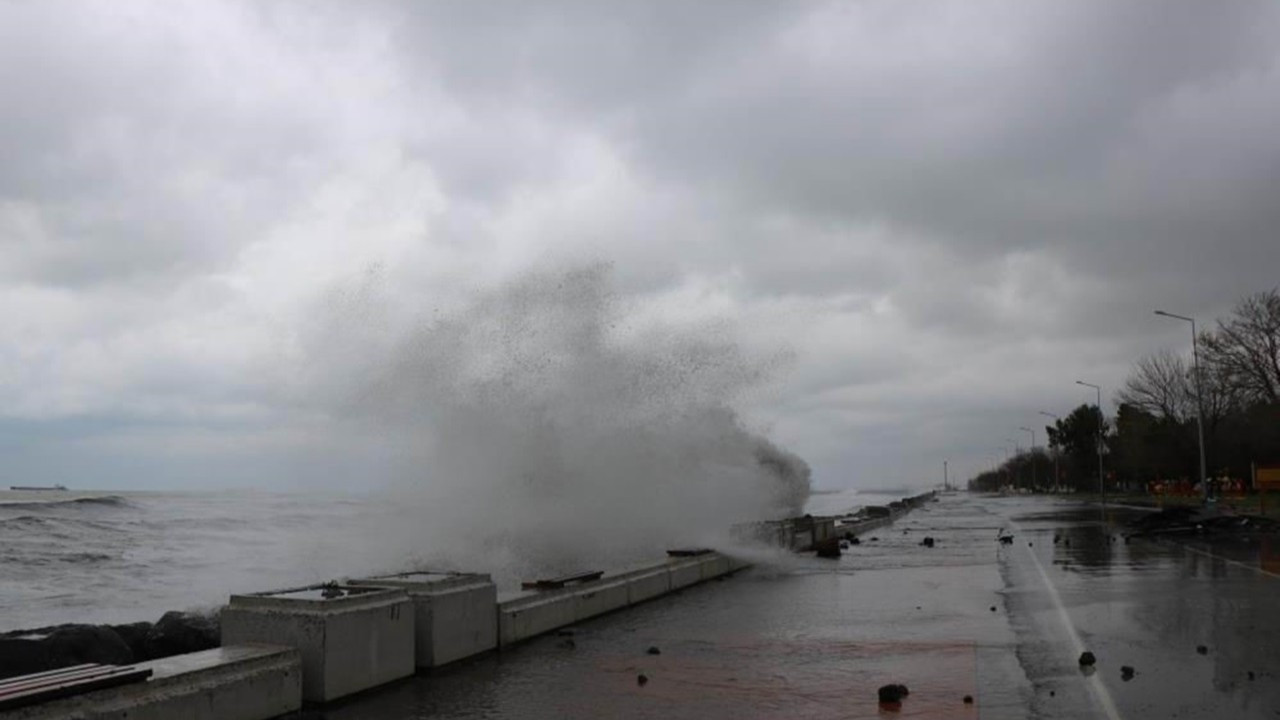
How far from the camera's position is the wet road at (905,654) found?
7.56 m

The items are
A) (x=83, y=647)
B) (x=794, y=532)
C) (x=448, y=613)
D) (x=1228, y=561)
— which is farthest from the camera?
(x=794, y=532)

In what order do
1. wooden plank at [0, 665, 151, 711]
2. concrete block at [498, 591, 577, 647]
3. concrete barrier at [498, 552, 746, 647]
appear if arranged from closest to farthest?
wooden plank at [0, 665, 151, 711]
concrete block at [498, 591, 577, 647]
concrete barrier at [498, 552, 746, 647]

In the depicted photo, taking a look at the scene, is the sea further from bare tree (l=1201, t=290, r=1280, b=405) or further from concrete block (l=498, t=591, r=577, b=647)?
bare tree (l=1201, t=290, r=1280, b=405)

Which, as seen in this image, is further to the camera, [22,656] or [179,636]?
[179,636]

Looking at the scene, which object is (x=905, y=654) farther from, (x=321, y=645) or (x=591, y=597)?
(x=321, y=645)

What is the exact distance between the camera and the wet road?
7.56 meters

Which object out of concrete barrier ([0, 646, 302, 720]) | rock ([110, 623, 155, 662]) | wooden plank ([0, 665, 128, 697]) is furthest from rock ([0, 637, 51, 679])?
wooden plank ([0, 665, 128, 697])

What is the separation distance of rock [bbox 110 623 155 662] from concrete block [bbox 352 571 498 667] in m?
3.51

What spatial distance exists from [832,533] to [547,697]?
2259cm

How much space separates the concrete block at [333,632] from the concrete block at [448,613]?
0.26 metres

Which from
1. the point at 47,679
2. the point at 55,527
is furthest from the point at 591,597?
the point at 55,527

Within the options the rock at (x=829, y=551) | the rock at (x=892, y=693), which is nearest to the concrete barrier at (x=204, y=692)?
the rock at (x=892, y=693)

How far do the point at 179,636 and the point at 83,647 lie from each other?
5.49 ft

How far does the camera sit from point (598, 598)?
1267cm
